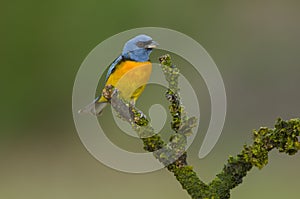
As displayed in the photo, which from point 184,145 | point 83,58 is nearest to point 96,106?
point 184,145

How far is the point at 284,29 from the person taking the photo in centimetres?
470

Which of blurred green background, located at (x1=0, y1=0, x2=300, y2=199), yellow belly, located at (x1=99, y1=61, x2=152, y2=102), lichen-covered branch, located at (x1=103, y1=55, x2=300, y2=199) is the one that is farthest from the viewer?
blurred green background, located at (x1=0, y1=0, x2=300, y2=199)

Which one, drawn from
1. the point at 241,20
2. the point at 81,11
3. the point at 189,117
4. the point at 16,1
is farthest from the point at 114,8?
the point at 189,117

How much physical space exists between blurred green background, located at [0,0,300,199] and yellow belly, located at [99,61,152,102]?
9.70ft

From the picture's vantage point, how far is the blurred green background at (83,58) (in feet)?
13.7

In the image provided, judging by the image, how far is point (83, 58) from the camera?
14.3 ft

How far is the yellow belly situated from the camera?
2.73ft

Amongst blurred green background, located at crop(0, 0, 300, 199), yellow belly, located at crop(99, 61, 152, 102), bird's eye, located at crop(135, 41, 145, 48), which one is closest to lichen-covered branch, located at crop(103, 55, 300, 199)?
yellow belly, located at crop(99, 61, 152, 102)

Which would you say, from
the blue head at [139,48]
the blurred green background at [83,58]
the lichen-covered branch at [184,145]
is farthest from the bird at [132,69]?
the blurred green background at [83,58]

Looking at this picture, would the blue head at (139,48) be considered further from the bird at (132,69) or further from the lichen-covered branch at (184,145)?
the lichen-covered branch at (184,145)

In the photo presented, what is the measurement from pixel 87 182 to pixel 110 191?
26cm

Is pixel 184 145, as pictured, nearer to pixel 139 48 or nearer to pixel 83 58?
pixel 139 48

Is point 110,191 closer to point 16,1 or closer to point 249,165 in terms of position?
point 16,1

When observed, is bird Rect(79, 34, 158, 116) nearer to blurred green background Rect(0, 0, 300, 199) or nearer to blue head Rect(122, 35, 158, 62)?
blue head Rect(122, 35, 158, 62)
